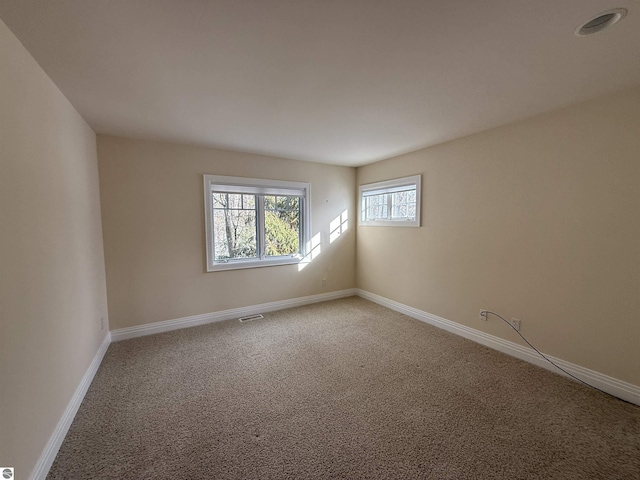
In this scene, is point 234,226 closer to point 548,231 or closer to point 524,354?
point 548,231

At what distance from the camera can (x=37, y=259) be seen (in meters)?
1.56

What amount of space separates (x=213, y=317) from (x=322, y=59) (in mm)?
3291

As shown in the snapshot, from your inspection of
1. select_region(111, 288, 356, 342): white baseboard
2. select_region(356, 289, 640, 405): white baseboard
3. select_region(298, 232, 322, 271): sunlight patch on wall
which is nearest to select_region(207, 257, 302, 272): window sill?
select_region(298, 232, 322, 271): sunlight patch on wall

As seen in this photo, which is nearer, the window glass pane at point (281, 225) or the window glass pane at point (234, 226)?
the window glass pane at point (234, 226)

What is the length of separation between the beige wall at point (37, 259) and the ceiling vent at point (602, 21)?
9.39 ft

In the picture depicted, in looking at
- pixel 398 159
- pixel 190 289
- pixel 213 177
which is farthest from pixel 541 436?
pixel 213 177

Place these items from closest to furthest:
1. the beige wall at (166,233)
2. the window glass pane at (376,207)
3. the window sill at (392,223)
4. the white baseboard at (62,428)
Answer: the white baseboard at (62,428)
the beige wall at (166,233)
the window sill at (392,223)
the window glass pane at (376,207)

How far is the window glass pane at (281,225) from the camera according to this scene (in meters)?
4.09

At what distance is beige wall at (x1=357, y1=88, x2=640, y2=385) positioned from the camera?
81.0 inches

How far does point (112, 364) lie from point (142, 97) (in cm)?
245

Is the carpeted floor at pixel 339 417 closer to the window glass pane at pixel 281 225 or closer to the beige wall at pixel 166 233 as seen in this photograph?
the beige wall at pixel 166 233

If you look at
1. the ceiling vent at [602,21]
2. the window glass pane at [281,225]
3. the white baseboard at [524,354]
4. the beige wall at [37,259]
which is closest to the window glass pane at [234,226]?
the window glass pane at [281,225]

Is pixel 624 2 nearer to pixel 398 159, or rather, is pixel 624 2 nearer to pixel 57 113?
pixel 398 159

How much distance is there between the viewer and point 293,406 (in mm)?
2004
